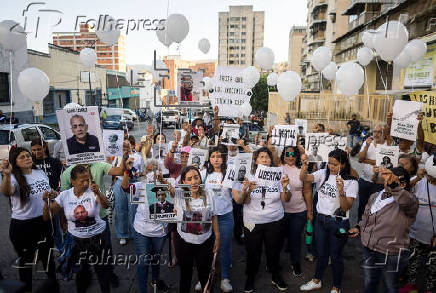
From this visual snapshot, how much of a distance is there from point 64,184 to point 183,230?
1.71 meters

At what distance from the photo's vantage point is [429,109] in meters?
4.78

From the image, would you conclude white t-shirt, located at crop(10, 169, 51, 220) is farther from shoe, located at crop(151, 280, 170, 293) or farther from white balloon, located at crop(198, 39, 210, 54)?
white balloon, located at crop(198, 39, 210, 54)

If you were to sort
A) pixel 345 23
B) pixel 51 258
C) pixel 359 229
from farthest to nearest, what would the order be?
pixel 345 23 < pixel 51 258 < pixel 359 229

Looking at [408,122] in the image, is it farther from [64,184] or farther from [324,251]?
[64,184]

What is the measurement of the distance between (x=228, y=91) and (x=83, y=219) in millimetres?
3817

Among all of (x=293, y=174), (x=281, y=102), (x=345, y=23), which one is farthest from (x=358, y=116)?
(x=345, y=23)

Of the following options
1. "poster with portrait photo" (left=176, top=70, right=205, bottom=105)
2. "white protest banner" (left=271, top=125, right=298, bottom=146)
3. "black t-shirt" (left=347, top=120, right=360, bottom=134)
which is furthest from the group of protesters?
"black t-shirt" (left=347, top=120, right=360, bottom=134)

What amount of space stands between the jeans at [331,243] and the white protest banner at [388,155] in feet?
3.86

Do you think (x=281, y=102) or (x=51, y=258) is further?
(x=281, y=102)

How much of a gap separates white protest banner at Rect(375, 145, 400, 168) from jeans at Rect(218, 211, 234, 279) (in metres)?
2.25

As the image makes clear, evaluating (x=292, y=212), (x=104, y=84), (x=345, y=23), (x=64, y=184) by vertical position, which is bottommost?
(x=292, y=212)

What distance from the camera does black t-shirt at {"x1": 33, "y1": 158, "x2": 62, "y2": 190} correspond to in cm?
416

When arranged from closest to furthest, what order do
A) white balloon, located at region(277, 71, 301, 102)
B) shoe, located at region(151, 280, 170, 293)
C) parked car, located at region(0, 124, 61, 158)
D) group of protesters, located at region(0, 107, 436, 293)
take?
group of protesters, located at region(0, 107, 436, 293) → shoe, located at region(151, 280, 170, 293) → white balloon, located at region(277, 71, 301, 102) → parked car, located at region(0, 124, 61, 158)

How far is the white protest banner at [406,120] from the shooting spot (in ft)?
14.6
